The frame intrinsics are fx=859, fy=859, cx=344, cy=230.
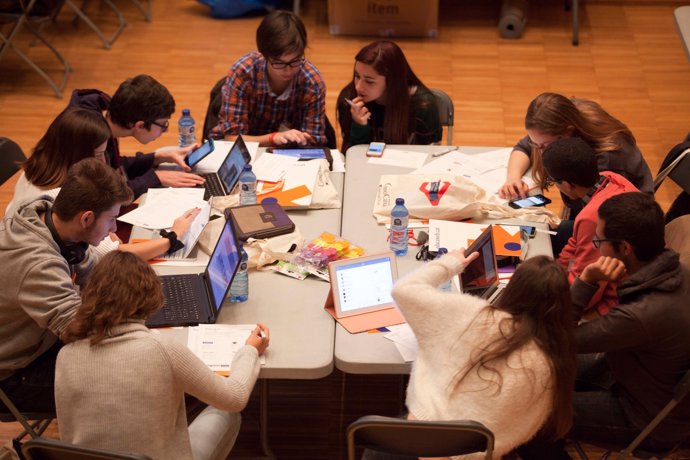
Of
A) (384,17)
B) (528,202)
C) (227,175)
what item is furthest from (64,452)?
(384,17)

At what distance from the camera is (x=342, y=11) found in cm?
700

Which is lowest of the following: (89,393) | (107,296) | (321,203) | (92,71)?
(92,71)

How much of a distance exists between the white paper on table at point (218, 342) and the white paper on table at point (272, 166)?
110cm

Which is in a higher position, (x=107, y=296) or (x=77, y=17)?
(x=107, y=296)

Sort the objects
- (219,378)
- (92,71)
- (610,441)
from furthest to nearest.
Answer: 1. (92,71)
2. (610,441)
3. (219,378)

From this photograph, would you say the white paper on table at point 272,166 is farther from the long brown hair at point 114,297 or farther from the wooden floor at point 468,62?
the wooden floor at point 468,62

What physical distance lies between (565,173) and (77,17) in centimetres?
528

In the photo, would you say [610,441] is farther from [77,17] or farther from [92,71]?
[77,17]

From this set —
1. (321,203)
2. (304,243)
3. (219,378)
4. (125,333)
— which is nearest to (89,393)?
(125,333)

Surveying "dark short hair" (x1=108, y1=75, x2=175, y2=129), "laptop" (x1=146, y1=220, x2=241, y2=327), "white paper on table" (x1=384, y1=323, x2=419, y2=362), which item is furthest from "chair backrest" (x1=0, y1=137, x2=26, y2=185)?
"white paper on table" (x1=384, y1=323, x2=419, y2=362)

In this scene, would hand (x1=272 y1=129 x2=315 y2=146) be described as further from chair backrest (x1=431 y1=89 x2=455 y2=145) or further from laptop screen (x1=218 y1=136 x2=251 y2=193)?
chair backrest (x1=431 y1=89 x2=455 y2=145)

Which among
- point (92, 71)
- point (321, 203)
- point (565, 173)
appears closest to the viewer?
point (565, 173)

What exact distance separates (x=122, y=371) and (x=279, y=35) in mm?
2239

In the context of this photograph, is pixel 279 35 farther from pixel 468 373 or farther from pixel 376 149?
pixel 468 373
